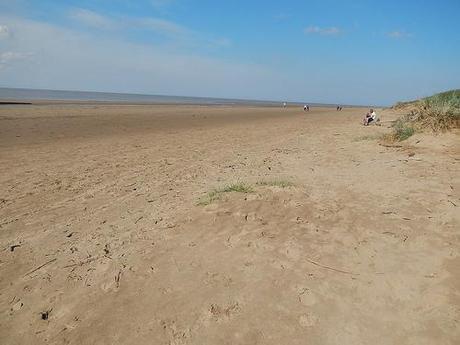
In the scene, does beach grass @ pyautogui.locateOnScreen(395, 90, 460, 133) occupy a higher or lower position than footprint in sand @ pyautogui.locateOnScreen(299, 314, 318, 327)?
higher

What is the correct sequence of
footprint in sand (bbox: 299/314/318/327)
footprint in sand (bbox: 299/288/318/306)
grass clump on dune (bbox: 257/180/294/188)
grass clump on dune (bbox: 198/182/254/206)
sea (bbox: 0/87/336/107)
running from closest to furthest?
footprint in sand (bbox: 299/314/318/327)
footprint in sand (bbox: 299/288/318/306)
grass clump on dune (bbox: 198/182/254/206)
grass clump on dune (bbox: 257/180/294/188)
sea (bbox: 0/87/336/107)

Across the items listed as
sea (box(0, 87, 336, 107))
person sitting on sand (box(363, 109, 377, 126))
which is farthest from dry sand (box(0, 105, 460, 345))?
sea (box(0, 87, 336, 107))

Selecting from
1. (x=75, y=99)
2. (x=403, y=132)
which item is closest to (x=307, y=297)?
(x=403, y=132)

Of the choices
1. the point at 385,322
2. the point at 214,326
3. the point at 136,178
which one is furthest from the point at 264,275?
the point at 136,178

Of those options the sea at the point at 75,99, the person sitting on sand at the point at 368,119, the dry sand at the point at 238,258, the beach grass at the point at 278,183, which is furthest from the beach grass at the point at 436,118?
the sea at the point at 75,99

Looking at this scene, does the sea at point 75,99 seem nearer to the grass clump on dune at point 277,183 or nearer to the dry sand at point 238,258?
the dry sand at point 238,258

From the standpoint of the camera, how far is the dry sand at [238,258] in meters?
3.19

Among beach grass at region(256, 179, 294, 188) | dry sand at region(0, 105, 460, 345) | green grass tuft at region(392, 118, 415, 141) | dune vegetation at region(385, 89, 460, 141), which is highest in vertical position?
dune vegetation at region(385, 89, 460, 141)

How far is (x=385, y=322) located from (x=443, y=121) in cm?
878

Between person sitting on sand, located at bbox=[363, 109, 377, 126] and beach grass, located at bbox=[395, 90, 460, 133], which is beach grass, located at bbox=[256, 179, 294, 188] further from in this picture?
person sitting on sand, located at bbox=[363, 109, 377, 126]

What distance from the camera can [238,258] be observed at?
4.18m

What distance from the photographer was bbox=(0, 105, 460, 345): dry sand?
126 inches

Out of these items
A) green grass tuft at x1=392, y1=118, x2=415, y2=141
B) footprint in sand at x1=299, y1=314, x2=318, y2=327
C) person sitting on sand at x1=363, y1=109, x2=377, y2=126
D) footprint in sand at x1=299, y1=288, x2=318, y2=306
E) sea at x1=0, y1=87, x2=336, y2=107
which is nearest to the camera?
footprint in sand at x1=299, y1=314, x2=318, y2=327

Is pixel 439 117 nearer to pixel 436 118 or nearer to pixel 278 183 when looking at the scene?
pixel 436 118
